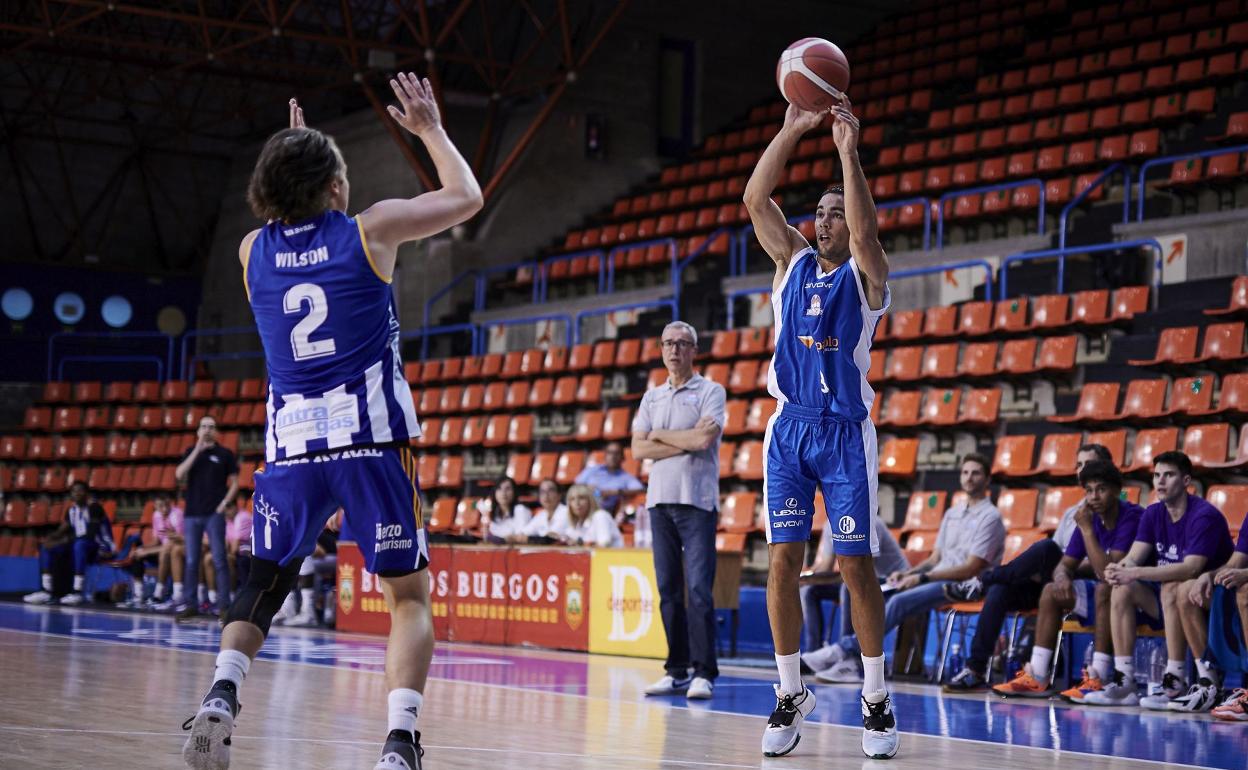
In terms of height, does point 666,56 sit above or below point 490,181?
above

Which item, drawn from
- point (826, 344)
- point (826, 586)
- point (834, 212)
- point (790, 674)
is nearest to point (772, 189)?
point (834, 212)

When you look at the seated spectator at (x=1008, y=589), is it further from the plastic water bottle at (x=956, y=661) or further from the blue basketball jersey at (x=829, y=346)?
the blue basketball jersey at (x=829, y=346)

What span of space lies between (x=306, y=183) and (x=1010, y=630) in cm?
665

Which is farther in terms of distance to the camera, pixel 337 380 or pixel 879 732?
pixel 879 732

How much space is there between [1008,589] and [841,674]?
3.83 ft

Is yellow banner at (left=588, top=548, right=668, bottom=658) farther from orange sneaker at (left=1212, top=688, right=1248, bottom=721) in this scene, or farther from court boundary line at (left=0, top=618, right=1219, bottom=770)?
orange sneaker at (left=1212, top=688, right=1248, bottom=721)

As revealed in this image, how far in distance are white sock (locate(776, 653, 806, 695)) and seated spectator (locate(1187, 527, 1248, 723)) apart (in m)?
2.62

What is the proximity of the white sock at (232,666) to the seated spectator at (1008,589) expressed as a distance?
17.9 feet

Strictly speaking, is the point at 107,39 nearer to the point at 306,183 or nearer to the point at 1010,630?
the point at 1010,630

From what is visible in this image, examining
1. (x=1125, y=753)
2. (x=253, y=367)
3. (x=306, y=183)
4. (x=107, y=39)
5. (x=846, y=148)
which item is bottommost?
(x=1125, y=753)

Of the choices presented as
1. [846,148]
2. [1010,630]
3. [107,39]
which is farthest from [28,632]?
[107,39]

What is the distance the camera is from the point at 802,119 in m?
5.42

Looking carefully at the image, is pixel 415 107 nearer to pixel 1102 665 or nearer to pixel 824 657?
pixel 1102 665

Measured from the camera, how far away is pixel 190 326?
2866 cm
